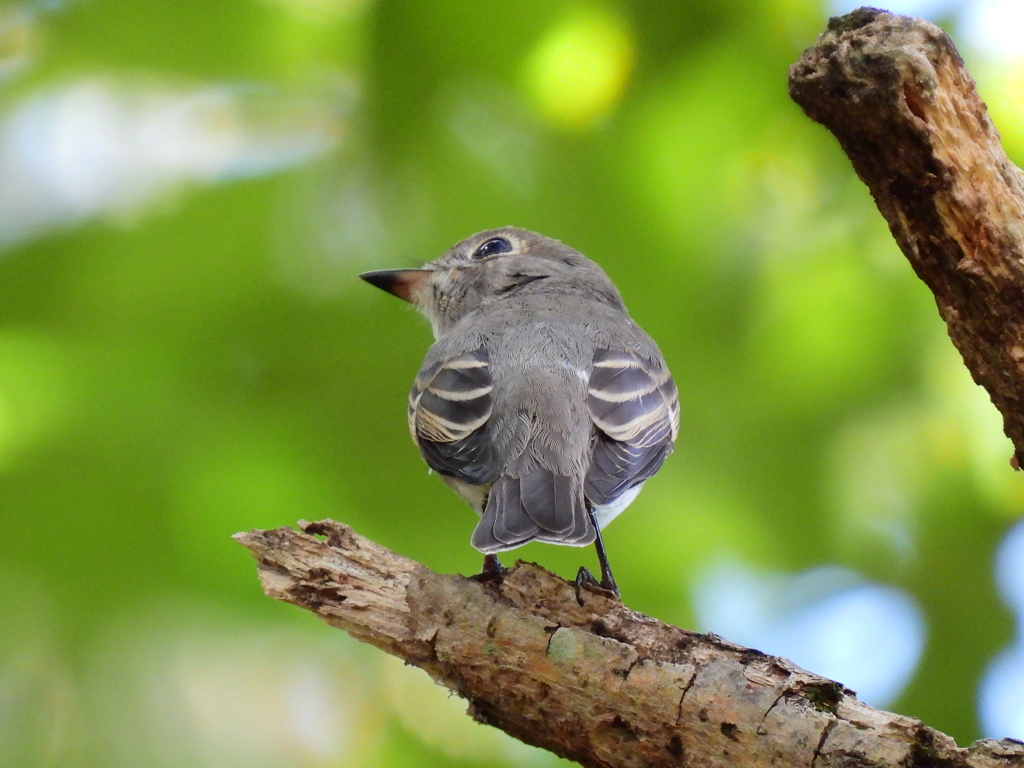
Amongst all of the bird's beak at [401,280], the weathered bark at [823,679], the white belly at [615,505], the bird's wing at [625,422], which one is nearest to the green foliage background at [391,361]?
the bird's beak at [401,280]

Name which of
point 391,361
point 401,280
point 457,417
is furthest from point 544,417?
point 391,361

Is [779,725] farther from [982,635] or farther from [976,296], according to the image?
[982,635]

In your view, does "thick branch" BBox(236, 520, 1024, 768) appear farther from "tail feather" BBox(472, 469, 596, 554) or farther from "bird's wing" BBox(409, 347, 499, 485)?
"bird's wing" BBox(409, 347, 499, 485)

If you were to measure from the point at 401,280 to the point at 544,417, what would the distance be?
1.65 m

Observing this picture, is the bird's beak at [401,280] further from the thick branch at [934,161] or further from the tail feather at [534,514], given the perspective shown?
the thick branch at [934,161]

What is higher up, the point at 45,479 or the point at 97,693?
the point at 45,479

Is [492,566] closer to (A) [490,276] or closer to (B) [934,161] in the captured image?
(B) [934,161]

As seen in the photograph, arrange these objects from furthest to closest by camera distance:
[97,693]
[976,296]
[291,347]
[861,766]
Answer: [291,347]
[97,693]
[976,296]
[861,766]

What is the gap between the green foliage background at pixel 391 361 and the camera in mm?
→ 4578

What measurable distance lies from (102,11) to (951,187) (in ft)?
14.1

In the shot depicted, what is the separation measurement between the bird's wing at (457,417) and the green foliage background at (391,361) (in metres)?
1.55

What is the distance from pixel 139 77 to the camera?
5.02 m

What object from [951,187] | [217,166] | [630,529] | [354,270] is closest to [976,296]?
[951,187]

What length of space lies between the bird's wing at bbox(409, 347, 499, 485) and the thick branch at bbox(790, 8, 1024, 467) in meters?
1.30
